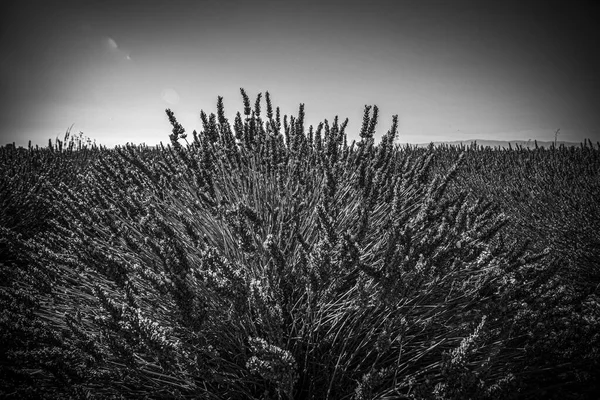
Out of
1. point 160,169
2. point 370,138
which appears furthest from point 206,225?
point 370,138

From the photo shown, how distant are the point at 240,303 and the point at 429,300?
1.29 meters

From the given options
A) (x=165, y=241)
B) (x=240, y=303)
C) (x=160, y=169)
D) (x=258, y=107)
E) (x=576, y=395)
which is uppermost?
(x=258, y=107)

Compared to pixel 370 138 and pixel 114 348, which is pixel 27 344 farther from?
pixel 370 138

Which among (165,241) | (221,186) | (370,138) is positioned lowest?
(165,241)

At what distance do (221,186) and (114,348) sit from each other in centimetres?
183

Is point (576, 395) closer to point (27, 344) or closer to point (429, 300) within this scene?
point (429, 300)

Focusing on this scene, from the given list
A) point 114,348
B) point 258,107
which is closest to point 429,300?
point 114,348

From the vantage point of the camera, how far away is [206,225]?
2.20 m

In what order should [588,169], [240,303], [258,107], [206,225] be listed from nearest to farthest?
1. [240,303]
2. [206,225]
3. [258,107]
4. [588,169]

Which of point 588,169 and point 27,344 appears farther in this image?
point 588,169

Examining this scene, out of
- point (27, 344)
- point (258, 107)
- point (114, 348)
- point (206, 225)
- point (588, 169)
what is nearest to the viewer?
point (114, 348)

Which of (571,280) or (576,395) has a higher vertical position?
(571,280)

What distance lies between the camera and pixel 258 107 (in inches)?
112

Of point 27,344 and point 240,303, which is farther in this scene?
point 27,344
